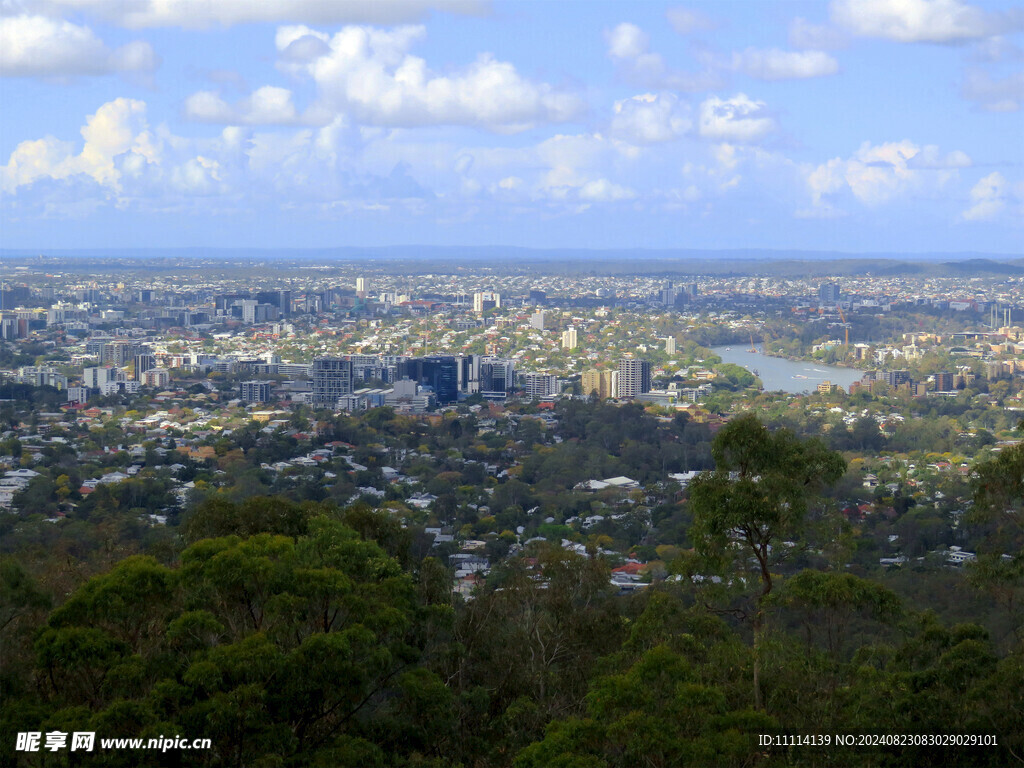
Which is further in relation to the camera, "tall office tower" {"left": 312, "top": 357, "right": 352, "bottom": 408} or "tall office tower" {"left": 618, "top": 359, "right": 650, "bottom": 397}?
"tall office tower" {"left": 618, "top": 359, "right": 650, "bottom": 397}

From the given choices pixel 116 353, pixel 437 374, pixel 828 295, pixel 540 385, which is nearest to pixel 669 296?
pixel 828 295

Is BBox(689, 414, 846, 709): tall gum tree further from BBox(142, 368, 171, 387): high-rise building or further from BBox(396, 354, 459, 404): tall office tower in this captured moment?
BBox(142, 368, 171, 387): high-rise building

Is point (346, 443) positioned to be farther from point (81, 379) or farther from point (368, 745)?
point (368, 745)

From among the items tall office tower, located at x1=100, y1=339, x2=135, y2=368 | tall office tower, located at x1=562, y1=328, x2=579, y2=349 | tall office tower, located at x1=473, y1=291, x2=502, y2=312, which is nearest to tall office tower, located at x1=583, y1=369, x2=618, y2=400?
tall office tower, located at x1=562, y1=328, x2=579, y2=349

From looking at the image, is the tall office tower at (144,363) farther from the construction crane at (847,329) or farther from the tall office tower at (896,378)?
the construction crane at (847,329)

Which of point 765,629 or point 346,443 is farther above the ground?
point 765,629

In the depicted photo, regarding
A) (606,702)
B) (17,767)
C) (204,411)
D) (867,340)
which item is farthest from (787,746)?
(867,340)

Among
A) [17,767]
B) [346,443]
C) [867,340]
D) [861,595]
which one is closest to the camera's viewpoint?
[17,767]
